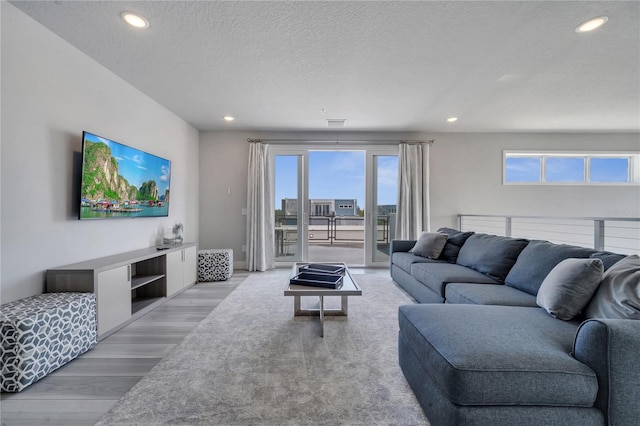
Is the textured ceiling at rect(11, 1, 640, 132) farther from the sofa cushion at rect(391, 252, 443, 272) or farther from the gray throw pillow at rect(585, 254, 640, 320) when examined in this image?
the sofa cushion at rect(391, 252, 443, 272)

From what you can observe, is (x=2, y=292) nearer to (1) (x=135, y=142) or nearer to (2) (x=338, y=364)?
(1) (x=135, y=142)

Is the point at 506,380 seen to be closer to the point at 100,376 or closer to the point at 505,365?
the point at 505,365

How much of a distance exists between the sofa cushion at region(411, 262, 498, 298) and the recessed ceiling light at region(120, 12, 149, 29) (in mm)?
3334

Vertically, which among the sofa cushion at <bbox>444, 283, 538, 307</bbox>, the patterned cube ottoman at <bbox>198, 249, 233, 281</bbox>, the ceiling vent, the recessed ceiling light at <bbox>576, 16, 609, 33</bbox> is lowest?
the patterned cube ottoman at <bbox>198, 249, 233, 281</bbox>

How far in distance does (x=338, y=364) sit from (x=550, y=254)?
5.96 ft

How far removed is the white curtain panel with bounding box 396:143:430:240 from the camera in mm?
4789

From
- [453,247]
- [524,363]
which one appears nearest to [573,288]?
[524,363]

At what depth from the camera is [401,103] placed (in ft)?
11.7

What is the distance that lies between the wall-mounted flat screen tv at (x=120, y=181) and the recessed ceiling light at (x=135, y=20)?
1.01 m

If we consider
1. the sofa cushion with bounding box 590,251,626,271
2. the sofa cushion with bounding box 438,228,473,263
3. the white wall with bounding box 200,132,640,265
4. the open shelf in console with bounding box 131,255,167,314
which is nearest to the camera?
the sofa cushion with bounding box 590,251,626,271

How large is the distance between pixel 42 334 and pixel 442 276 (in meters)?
3.12

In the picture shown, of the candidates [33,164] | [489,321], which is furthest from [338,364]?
[33,164]

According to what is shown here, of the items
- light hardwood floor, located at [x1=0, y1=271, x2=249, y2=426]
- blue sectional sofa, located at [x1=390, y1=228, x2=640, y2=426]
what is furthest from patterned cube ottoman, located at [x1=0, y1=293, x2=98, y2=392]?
blue sectional sofa, located at [x1=390, y1=228, x2=640, y2=426]

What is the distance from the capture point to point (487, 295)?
203cm
